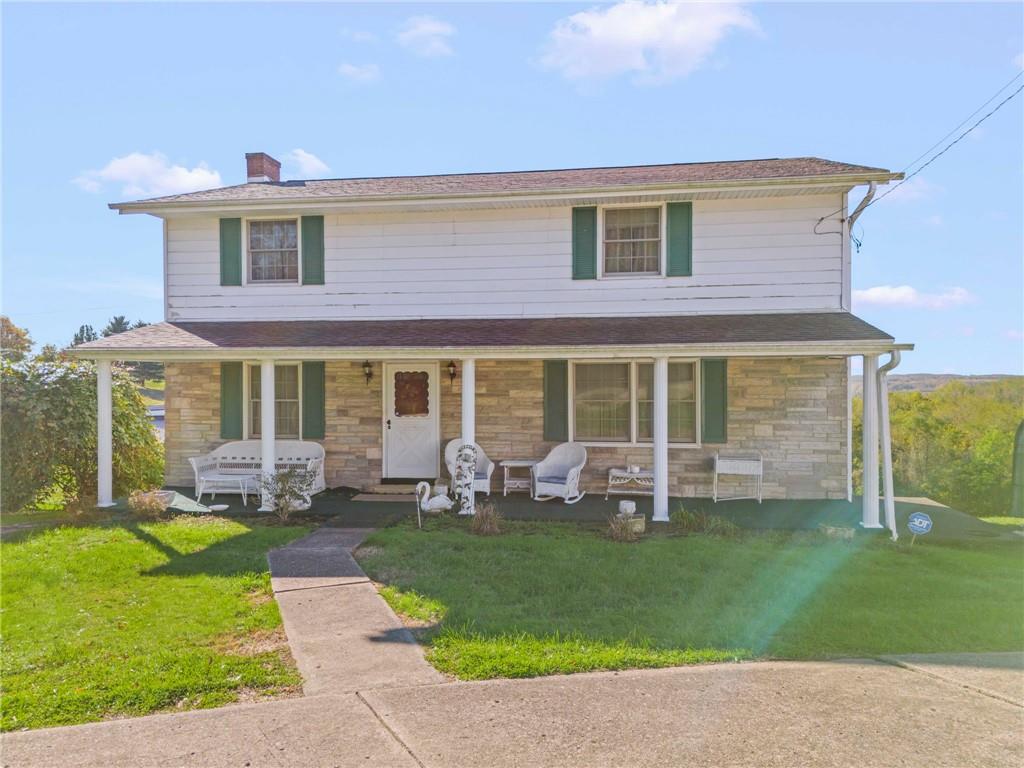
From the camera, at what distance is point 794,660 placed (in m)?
4.34

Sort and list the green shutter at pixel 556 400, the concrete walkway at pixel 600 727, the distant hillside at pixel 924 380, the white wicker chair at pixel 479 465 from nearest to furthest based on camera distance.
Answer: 1. the concrete walkway at pixel 600 727
2. the white wicker chair at pixel 479 465
3. the green shutter at pixel 556 400
4. the distant hillside at pixel 924 380

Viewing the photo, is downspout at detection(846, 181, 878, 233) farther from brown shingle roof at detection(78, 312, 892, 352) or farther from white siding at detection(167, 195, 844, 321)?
brown shingle roof at detection(78, 312, 892, 352)

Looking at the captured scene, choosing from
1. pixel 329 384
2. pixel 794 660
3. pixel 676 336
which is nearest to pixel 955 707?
pixel 794 660

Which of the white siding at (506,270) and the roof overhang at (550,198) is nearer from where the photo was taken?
the roof overhang at (550,198)

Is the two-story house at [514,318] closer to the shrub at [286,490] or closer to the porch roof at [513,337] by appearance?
the porch roof at [513,337]

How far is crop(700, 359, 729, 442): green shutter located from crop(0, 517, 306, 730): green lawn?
6.40 metres

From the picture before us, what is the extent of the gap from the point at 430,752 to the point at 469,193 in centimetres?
866

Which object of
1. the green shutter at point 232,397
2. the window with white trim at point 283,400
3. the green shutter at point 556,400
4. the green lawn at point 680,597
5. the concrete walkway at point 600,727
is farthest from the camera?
the window with white trim at point 283,400

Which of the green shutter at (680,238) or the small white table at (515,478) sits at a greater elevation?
the green shutter at (680,238)

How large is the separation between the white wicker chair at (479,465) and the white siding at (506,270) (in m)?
2.30

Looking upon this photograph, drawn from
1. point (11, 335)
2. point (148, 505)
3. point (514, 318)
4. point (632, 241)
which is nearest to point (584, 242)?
point (632, 241)

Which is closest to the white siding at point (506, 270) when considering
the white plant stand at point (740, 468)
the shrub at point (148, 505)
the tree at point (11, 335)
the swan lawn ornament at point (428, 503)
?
the white plant stand at point (740, 468)

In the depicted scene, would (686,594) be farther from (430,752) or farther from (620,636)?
(430,752)

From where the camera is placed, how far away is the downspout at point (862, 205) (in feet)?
30.9
